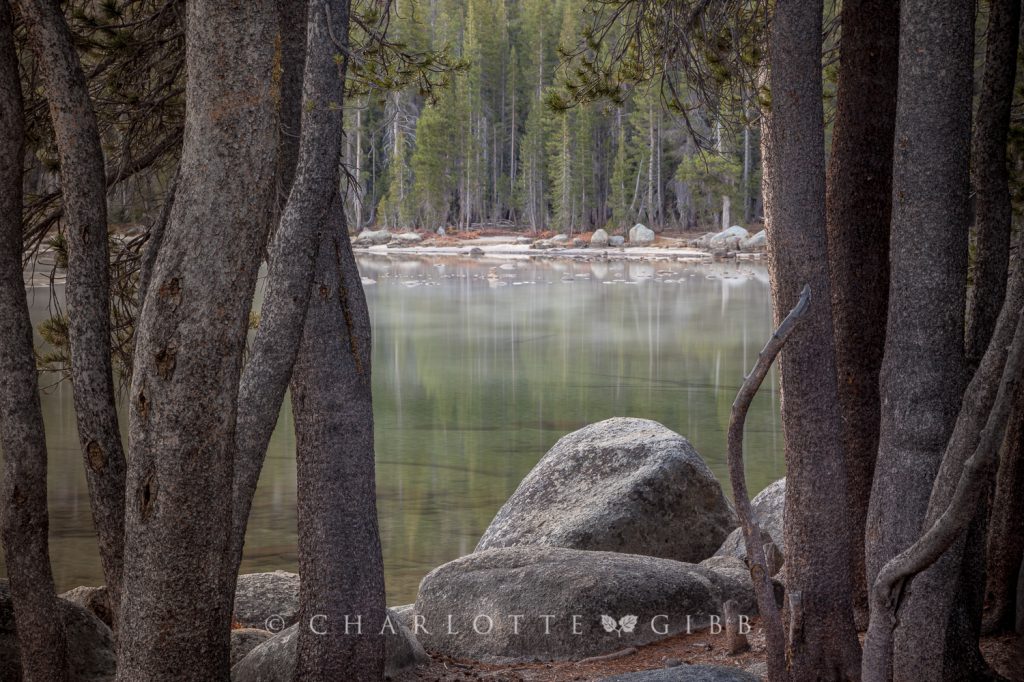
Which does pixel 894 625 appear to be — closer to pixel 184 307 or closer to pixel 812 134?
pixel 812 134

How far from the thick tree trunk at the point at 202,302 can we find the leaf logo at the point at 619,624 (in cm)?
321

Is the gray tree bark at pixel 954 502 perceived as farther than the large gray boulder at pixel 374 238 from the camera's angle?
No

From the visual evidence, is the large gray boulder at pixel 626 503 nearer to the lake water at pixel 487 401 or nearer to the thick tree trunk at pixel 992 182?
the lake water at pixel 487 401

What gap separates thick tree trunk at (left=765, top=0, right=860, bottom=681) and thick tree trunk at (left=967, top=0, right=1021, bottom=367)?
0.89m

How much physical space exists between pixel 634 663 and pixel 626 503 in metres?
1.98

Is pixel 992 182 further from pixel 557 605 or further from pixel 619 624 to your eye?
pixel 557 605

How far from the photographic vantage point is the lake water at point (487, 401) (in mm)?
10680

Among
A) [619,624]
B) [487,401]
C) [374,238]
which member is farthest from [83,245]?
[374,238]

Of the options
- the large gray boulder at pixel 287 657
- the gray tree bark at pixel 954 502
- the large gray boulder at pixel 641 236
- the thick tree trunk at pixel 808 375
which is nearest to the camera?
the gray tree bark at pixel 954 502

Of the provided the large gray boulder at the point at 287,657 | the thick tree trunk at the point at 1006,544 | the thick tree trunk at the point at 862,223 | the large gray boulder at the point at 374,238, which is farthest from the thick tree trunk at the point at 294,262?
the large gray boulder at the point at 374,238

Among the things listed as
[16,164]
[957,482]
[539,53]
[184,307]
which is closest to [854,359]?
[957,482]

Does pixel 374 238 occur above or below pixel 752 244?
above

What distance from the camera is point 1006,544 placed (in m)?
5.65

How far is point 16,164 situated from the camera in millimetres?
4605
